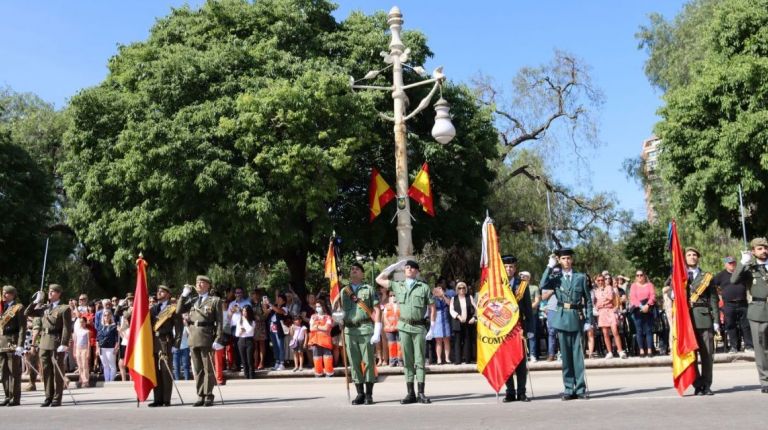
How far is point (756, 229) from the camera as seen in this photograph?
1153 inches

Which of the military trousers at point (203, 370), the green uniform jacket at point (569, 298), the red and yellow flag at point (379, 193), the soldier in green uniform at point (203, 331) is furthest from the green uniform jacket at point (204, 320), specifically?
the red and yellow flag at point (379, 193)

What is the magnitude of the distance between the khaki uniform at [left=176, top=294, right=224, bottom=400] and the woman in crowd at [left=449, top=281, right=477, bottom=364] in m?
6.18

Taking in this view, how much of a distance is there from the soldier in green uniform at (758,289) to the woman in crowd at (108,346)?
45.6 ft

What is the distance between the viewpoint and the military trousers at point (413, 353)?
12.0 metres

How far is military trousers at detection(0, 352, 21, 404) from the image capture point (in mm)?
14609

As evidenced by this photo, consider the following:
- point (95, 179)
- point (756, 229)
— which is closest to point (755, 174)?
point (756, 229)

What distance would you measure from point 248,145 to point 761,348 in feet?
50.0

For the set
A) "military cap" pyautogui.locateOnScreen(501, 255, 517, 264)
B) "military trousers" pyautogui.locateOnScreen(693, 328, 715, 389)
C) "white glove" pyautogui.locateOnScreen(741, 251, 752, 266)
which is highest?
"military cap" pyautogui.locateOnScreen(501, 255, 517, 264)

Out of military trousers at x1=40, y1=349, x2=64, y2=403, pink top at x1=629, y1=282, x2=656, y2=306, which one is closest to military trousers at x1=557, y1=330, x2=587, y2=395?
pink top at x1=629, y1=282, x2=656, y2=306

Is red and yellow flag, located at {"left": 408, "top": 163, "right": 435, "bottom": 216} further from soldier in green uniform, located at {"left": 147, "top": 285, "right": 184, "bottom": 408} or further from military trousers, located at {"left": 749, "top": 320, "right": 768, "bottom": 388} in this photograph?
military trousers, located at {"left": 749, "top": 320, "right": 768, "bottom": 388}

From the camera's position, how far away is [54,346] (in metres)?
14.2

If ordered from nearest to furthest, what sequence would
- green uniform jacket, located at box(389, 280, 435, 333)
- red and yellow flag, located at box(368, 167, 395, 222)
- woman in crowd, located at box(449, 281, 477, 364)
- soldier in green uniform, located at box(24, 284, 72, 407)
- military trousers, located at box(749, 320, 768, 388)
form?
military trousers, located at box(749, 320, 768, 388) < green uniform jacket, located at box(389, 280, 435, 333) < soldier in green uniform, located at box(24, 284, 72, 407) < woman in crowd, located at box(449, 281, 477, 364) < red and yellow flag, located at box(368, 167, 395, 222)

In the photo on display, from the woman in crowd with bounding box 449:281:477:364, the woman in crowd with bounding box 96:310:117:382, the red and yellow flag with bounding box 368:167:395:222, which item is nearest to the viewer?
the woman in crowd with bounding box 449:281:477:364

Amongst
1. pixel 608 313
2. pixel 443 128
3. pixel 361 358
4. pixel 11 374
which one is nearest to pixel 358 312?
pixel 361 358
